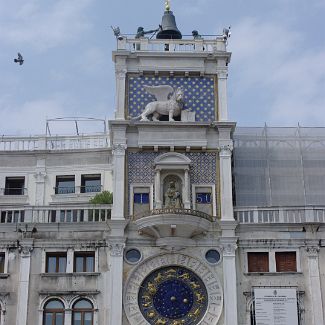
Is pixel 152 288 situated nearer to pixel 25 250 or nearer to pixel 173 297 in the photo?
pixel 173 297

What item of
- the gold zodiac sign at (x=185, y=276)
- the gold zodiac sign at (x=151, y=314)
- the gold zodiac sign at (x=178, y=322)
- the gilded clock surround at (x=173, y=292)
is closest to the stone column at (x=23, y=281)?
the gilded clock surround at (x=173, y=292)

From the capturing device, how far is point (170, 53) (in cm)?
3669

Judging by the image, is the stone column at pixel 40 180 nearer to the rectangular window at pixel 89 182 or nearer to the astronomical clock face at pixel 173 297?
the rectangular window at pixel 89 182

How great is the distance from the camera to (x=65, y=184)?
38500 millimetres

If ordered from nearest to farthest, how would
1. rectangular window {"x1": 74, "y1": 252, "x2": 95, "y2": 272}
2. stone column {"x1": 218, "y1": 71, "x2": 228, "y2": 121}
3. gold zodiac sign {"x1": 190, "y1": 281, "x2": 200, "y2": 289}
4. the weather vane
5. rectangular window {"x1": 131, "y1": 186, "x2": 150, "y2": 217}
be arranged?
gold zodiac sign {"x1": 190, "y1": 281, "x2": 200, "y2": 289}
rectangular window {"x1": 74, "y1": 252, "x2": 95, "y2": 272}
rectangular window {"x1": 131, "y1": 186, "x2": 150, "y2": 217}
stone column {"x1": 218, "y1": 71, "x2": 228, "y2": 121}
the weather vane

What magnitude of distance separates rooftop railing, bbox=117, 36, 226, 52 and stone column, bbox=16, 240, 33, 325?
403 inches

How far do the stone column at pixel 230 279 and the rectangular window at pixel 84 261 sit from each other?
17.8 ft

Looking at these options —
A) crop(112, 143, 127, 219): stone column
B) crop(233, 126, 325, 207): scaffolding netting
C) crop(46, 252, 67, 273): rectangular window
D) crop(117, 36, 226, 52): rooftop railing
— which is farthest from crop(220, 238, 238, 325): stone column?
crop(117, 36, 226, 52): rooftop railing

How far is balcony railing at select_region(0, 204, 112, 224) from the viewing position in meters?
34.4

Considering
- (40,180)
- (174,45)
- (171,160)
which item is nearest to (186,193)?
(171,160)

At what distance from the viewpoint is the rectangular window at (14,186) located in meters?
38.4

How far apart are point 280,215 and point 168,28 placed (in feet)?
39.3

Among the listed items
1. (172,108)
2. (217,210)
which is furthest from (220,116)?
(217,210)

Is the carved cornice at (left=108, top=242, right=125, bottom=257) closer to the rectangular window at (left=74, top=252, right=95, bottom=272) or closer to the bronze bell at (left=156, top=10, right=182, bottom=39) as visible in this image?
the rectangular window at (left=74, top=252, right=95, bottom=272)
